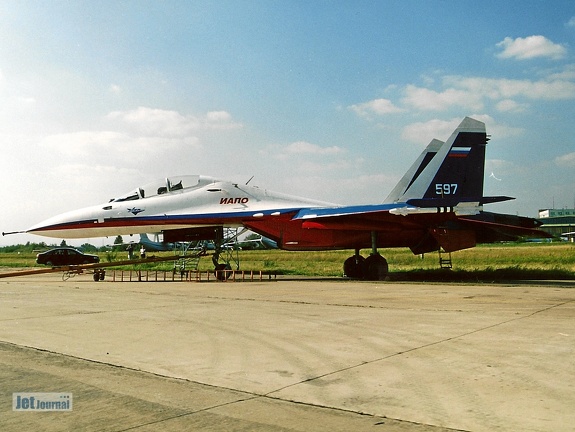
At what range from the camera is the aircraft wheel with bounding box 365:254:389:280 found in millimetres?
19047

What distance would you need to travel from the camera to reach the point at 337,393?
4254 millimetres

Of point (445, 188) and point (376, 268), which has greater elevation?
point (445, 188)

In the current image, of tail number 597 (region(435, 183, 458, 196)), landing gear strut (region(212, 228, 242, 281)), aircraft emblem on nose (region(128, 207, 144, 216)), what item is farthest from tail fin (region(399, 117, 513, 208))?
aircraft emblem on nose (region(128, 207, 144, 216))

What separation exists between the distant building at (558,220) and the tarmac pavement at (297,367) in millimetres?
135586

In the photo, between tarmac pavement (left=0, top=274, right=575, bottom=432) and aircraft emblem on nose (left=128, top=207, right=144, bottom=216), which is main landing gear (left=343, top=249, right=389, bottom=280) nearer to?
aircraft emblem on nose (left=128, top=207, right=144, bottom=216)

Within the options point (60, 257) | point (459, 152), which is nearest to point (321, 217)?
point (459, 152)

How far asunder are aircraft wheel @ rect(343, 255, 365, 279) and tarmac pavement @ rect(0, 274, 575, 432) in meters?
10.6

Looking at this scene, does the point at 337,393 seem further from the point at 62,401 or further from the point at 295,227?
the point at 295,227

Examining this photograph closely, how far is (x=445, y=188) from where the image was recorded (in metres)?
19.5

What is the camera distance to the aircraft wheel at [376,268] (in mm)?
19047

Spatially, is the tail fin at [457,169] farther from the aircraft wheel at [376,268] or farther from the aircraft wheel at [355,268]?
the aircraft wheel at [355,268]

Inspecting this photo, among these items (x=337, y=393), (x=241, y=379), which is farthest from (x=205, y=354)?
(x=337, y=393)

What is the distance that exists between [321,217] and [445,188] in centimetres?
484

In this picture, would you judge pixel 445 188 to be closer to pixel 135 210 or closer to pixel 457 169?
pixel 457 169
